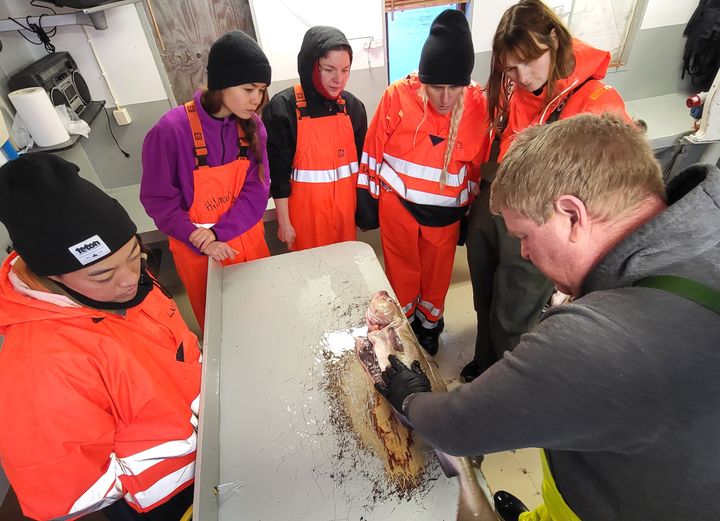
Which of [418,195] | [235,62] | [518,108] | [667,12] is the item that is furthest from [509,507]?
[667,12]

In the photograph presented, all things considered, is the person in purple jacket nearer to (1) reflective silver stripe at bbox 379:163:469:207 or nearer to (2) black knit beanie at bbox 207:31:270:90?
(2) black knit beanie at bbox 207:31:270:90

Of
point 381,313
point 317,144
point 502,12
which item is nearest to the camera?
point 381,313

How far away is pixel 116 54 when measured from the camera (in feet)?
8.43

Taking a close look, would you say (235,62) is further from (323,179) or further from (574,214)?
(574,214)

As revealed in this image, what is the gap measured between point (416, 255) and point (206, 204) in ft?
3.59

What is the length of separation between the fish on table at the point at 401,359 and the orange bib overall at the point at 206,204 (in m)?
0.77

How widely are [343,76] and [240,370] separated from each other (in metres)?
1.35

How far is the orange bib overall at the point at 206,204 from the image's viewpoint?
1584 mm

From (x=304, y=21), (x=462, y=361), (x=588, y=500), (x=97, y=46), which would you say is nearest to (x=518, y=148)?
(x=588, y=500)

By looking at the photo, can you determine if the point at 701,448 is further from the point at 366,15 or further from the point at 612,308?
the point at 366,15

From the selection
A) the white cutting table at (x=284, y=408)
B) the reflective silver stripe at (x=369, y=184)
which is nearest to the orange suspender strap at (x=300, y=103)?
the reflective silver stripe at (x=369, y=184)

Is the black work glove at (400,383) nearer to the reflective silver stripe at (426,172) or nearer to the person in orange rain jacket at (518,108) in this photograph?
the person in orange rain jacket at (518,108)

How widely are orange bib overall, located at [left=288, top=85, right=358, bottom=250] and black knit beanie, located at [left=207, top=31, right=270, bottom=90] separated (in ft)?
1.29

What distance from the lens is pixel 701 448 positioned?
594mm
